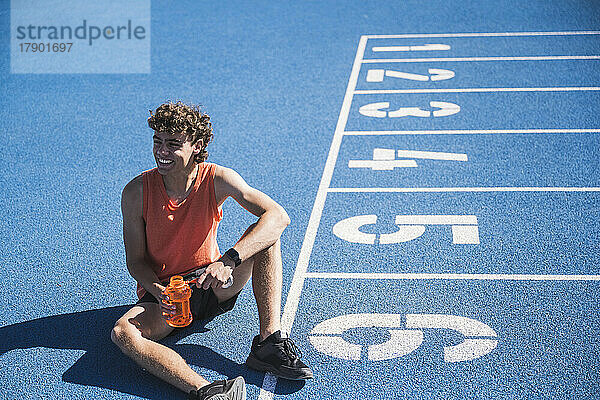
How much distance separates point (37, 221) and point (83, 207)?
1.33ft

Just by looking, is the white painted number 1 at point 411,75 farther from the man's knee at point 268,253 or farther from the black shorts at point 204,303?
the man's knee at point 268,253

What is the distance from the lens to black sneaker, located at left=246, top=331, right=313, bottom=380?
420 cm

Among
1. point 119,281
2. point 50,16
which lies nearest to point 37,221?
point 119,281

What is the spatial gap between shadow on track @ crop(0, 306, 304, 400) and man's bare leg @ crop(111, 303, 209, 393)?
0.49ft

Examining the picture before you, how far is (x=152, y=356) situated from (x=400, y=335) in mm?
1480

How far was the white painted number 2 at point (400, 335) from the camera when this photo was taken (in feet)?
14.6

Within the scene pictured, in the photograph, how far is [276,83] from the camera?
9984 mm

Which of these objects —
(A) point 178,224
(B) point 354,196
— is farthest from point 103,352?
(B) point 354,196

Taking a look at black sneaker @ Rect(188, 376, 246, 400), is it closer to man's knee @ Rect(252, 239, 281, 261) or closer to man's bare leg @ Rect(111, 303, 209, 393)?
man's bare leg @ Rect(111, 303, 209, 393)

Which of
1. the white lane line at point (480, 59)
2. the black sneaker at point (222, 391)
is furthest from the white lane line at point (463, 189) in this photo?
the white lane line at point (480, 59)

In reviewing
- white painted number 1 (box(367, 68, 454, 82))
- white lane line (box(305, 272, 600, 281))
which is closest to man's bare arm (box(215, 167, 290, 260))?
white lane line (box(305, 272, 600, 281))

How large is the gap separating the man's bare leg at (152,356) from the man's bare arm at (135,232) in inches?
9.2

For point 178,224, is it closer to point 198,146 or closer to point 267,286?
point 198,146

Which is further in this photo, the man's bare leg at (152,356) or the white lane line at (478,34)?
the white lane line at (478,34)
